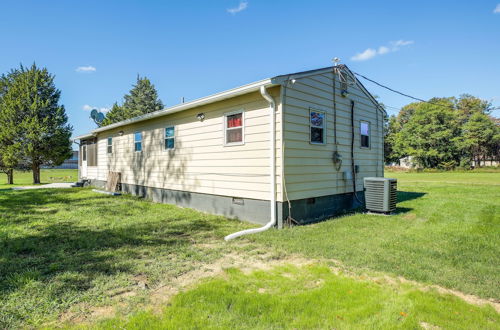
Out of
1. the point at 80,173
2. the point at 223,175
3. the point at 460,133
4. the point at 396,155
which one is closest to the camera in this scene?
the point at 223,175

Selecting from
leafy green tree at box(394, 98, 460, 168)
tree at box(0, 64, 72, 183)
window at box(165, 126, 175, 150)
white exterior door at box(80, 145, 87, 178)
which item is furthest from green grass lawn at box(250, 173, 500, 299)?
leafy green tree at box(394, 98, 460, 168)

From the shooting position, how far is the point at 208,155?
24.3 feet

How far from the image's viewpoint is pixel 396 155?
38.4 m

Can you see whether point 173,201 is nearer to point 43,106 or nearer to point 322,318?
point 322,318

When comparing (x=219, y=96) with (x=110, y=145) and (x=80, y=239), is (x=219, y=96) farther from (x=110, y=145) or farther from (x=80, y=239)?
(x=110, y=145)

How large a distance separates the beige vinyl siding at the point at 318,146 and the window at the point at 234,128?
1.25 meters

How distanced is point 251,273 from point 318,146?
13.8 feet

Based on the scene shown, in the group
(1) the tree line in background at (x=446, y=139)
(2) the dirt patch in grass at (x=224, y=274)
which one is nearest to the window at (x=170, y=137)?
(2) the dirt patch in grass at (x=224, y=274)

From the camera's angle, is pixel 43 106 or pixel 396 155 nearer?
pixel 43 106

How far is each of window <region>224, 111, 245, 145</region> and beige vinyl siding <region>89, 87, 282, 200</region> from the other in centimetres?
13

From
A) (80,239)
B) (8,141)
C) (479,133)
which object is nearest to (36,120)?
(8,141)

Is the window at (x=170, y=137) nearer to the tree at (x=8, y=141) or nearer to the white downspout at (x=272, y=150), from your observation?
the white downspout at (x=272, y=150)

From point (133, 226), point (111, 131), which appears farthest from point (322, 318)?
point (111, 131)

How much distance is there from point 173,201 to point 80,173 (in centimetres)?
1081
